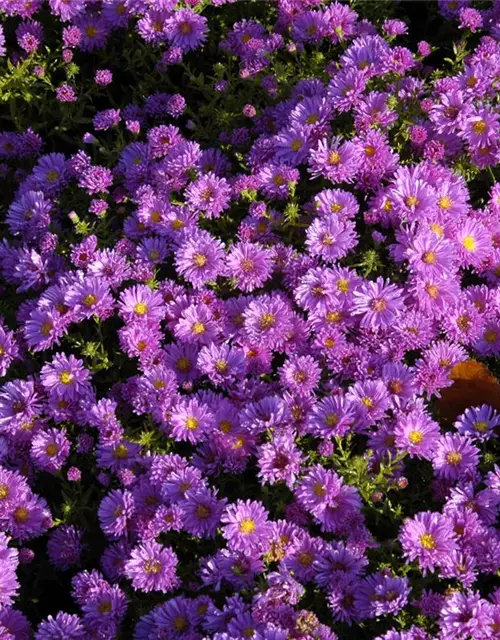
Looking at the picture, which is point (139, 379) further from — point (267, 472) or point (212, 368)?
point (267, 472)

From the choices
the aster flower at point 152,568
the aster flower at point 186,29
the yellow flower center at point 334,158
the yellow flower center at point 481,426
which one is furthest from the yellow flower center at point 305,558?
the aster flower at point 186,29

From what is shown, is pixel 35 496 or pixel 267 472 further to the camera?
pixel 35 496

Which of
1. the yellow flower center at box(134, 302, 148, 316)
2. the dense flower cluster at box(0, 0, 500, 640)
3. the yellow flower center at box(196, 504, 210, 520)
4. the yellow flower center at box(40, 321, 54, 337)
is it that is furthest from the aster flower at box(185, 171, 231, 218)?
the yellow flower center at box(196, 504, 210, 520)

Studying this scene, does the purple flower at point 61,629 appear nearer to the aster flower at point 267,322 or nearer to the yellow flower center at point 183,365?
the yellow flower center at point 183,365

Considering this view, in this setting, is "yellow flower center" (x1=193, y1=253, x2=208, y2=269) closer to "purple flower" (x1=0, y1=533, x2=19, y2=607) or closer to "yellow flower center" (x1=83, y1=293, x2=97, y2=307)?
"yellow flower center" (x1=83, y1=293, x2=97, y2=307)

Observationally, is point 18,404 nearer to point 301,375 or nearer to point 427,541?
point 301,375

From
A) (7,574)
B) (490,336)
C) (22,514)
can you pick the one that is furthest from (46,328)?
(490,336)

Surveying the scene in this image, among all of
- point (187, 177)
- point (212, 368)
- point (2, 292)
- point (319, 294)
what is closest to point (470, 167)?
point (319, 294)
